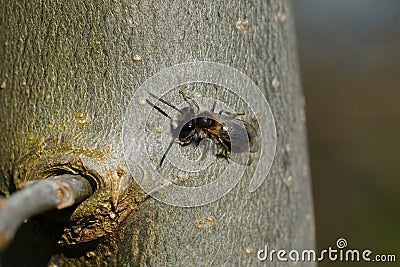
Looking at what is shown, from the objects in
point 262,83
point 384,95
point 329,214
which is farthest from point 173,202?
point 384,95

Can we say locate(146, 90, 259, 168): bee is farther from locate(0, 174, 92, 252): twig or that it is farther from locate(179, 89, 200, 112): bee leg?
locate(0, 174, 92, 252): twig

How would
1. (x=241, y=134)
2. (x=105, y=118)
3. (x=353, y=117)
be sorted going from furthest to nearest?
1. (x=353, y=117)
2. (x=241, y=134)
3. (x=105, y=118)

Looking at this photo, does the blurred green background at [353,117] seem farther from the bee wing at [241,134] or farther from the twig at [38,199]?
the twig at [38,199]

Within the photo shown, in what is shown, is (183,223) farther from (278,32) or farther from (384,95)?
(384,95)

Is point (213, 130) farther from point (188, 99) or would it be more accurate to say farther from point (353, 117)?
point (353, 117)

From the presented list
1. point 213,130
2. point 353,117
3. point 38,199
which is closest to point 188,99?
point 213,130

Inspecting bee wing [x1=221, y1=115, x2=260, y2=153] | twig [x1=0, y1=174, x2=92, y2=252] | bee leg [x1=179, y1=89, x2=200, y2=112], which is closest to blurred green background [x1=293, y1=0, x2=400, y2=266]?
bee wing [x1=221, y1=115, x2=260, y2=153]
